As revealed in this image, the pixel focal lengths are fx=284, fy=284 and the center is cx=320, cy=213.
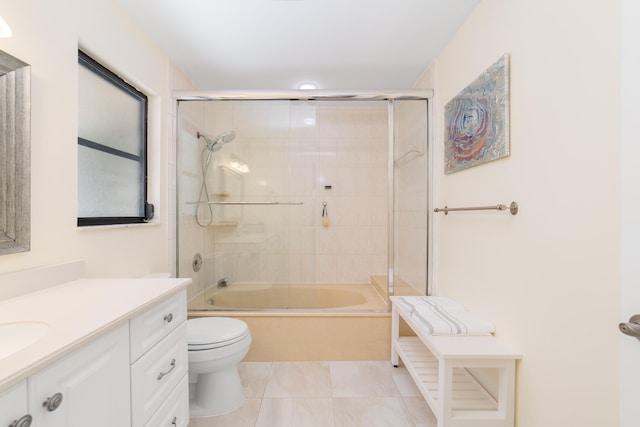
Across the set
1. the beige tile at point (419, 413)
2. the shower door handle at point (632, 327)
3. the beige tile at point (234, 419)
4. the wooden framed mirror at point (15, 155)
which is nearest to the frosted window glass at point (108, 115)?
the wooden framed mirror at point (15, 155)

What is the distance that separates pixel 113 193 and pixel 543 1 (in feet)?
7.73

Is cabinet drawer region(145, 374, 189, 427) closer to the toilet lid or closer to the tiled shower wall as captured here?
the toilet lid

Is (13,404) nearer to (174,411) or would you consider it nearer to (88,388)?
(88,388)

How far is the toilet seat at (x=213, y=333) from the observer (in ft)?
5.07

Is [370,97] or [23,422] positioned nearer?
[23,422]

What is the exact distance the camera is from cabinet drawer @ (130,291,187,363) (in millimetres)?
988

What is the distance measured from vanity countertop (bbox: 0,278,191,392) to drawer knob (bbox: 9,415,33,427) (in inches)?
3.7

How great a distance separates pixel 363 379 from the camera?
75.9 inches

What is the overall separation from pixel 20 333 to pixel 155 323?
369mm

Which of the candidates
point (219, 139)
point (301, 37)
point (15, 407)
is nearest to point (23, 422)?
point (15, 407)

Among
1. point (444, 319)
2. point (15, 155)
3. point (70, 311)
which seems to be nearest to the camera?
point (70, 311)

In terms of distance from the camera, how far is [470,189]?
1.72 m

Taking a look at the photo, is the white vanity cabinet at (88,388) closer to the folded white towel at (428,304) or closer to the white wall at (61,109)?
the white wall at (61,109)

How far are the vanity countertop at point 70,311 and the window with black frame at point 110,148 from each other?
0.51 metres
